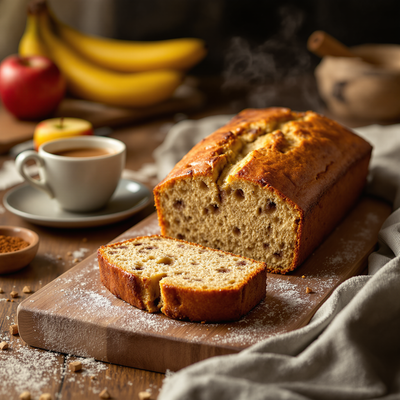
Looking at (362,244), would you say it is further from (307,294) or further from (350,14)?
(350,14)

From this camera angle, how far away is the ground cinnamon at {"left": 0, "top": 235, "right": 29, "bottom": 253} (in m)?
2.08

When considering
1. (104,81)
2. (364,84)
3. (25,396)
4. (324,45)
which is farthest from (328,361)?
(104,81)

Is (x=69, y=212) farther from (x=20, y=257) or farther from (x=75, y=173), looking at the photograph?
(x=20, y=257)

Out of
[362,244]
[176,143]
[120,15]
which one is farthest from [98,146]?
[120,15]

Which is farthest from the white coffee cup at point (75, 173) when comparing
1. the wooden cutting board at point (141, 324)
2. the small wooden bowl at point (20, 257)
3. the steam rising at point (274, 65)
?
the steam rising at point (274, 65)

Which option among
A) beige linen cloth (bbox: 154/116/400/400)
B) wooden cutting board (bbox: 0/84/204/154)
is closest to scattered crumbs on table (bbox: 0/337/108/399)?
beige linen cloth (bbox: 154/116/400/400)

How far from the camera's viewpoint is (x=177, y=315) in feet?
5.43

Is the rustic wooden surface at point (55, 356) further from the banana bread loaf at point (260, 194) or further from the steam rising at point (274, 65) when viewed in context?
the steam rising at point (274, 65)

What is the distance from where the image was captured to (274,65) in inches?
205

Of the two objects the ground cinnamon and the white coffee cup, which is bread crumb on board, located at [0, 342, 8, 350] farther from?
the white coffee cup

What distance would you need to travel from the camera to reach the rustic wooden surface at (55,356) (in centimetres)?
146

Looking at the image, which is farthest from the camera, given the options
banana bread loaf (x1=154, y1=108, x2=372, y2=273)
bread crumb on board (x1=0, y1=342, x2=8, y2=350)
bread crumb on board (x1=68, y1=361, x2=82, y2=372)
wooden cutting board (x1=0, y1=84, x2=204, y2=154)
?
wooden cutting board (x1=0, y1=84, x2=204, y2=154)

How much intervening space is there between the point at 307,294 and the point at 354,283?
170mm

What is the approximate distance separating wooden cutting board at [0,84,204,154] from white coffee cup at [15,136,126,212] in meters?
0.94
